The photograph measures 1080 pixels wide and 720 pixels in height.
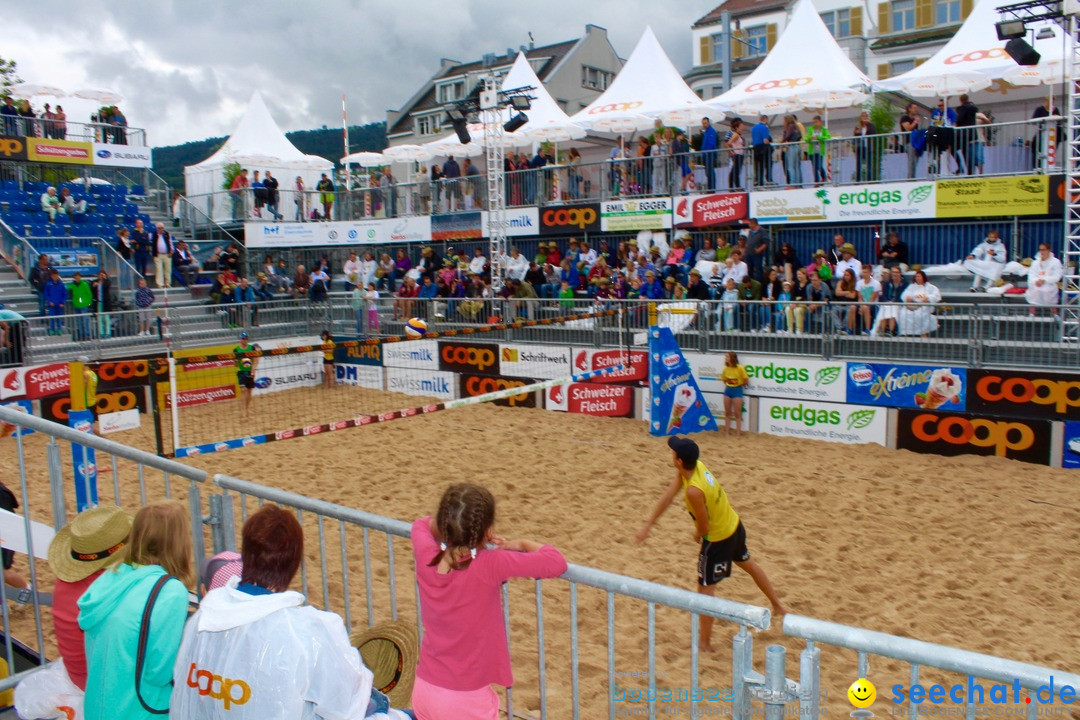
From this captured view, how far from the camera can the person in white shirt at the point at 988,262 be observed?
48.2ft

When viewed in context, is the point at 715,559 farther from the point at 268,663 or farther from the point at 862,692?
the point at 268,663

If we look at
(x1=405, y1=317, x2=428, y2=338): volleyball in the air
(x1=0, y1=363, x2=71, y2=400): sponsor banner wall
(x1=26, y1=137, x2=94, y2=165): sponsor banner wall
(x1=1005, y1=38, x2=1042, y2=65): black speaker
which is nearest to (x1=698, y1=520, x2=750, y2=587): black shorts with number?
(x1=1005, y1=38, x2=1042, y2=65): black speaker

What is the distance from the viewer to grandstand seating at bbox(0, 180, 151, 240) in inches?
917

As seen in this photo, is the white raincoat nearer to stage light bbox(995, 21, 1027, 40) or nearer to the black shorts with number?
the black shorts with number

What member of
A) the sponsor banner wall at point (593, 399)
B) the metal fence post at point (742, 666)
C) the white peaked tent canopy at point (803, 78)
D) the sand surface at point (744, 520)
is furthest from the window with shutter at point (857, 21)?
the metal fence post at point (742, 666)

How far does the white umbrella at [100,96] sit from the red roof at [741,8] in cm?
3114

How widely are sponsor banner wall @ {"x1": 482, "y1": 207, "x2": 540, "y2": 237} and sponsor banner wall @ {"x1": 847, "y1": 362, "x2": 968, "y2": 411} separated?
1042 cm

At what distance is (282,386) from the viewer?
19453mm

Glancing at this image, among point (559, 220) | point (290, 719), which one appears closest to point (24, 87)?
point (559, 220)

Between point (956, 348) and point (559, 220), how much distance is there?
1092cm

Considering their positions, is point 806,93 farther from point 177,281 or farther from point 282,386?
point 177,281

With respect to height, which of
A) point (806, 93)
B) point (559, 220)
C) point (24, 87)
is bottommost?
point (559, 220)

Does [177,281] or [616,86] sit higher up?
[616,86]

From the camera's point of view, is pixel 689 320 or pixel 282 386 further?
pixel 282 386
